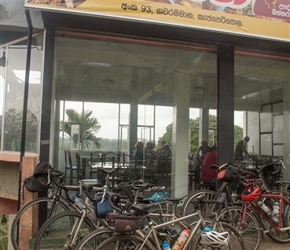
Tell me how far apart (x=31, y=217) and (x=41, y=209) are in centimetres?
16

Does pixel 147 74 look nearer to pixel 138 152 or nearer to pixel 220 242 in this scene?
pixel 138 152

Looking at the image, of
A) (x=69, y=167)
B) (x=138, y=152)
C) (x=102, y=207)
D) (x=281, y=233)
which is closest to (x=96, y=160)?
(x=69, y=167)

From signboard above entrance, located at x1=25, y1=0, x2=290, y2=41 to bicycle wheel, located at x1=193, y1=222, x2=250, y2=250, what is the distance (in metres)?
2.68

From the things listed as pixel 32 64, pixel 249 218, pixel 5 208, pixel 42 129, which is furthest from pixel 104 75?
pixel 249 218

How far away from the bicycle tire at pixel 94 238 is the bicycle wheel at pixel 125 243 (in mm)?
78

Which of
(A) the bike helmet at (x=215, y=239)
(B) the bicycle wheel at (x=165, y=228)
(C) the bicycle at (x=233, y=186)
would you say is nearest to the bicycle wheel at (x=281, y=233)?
(C) the bicycle at (x=233, y=186)

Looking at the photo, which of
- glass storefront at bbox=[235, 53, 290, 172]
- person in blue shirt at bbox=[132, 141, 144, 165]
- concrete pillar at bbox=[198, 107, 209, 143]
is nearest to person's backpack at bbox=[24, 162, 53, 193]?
person in blue shirt at bbox=[132, 141, 144, 165]

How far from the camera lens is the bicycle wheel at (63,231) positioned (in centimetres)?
336

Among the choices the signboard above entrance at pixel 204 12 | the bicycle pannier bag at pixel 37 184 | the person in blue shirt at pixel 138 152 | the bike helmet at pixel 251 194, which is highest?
the signboard above entrance at pixel 204 12

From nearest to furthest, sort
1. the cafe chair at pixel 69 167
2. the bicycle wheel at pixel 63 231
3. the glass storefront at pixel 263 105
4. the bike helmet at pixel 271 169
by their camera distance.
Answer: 1. the bicycle wheel at pixel 63 231
2. the bike helmet at pixel 271 169
3. the cafe chair at pixel 69 167
4. the glass storefront at pixel 263 105

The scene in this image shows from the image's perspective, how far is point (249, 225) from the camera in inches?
157

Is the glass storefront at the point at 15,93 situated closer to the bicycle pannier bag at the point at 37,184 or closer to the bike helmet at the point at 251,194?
the bicycle pannier bag at the point at 37,184

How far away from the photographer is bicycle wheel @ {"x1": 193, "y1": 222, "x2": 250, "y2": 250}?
297cm

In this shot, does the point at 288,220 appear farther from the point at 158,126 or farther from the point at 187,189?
the point at 158,126
